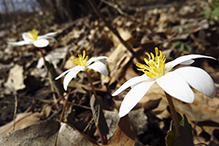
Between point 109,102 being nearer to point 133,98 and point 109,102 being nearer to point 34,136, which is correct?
point 34,136

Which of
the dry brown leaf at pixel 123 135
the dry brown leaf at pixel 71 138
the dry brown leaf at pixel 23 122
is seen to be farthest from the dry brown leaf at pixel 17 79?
the dry brown leaf at pixel 123 135

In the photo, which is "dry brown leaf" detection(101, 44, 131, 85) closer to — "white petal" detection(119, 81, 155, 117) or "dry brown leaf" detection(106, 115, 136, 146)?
"dry brown leaf" detection(106, 115, 136, 146)

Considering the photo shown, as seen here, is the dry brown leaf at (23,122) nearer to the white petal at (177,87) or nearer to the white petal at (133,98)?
the white petal at (133,98)

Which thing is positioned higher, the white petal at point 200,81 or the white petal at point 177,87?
the white petal at point 177,87

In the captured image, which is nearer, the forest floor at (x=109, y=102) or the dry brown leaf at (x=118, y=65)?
the forest floor at (x=109, y=102)

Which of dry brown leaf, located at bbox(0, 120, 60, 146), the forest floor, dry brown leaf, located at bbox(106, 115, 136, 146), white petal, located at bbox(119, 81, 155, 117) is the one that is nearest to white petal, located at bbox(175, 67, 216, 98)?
the forest floor

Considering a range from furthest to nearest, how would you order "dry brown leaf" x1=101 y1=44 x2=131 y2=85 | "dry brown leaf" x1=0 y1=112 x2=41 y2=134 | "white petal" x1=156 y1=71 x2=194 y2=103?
"dry brown leaf" x1=101 y1=44 x2=131 y2=85
"dry brown leaf" x1=0 y1=112 x2=41 y2=134
"white petal" x1=156 y1=71 x2=194 y2=103

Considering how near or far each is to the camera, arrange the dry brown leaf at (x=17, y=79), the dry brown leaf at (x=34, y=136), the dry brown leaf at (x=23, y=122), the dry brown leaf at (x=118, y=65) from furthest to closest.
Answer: the dry brown leaf at (x=17, y=79)
the dry brown leaf at (x=118, y=65)
the dry brown leaf at (x=23, y=122)
the dry brown leaf at (x=34, y=136)
